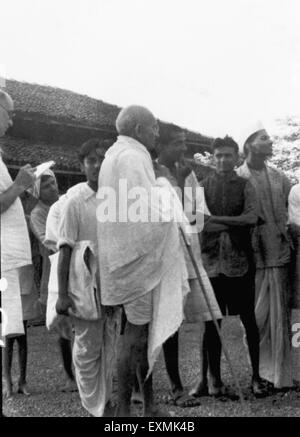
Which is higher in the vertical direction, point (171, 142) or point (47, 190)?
point (171, 142)

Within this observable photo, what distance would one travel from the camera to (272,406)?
514 centimetres

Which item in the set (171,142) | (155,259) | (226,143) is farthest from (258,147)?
(155,259)

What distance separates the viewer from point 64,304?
4848 mm

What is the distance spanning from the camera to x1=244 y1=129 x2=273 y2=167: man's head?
241 inches

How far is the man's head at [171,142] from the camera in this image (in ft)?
18.5

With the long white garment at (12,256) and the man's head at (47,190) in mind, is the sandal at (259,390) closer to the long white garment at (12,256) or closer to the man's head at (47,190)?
the long white garment at (12,256)

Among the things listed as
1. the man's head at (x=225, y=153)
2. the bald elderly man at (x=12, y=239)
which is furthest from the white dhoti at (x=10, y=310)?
the man's head at (x=225, y=153)

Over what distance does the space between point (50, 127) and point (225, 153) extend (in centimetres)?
864

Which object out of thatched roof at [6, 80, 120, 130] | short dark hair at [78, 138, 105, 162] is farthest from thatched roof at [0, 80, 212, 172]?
short dark hair at [78, 138, 105, 162]

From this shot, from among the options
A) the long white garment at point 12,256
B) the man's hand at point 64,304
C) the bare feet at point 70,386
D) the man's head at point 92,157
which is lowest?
the bare feet at point 70,386

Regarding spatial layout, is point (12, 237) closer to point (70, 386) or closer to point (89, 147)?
point (89, 147)

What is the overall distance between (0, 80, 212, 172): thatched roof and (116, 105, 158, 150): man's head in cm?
751
